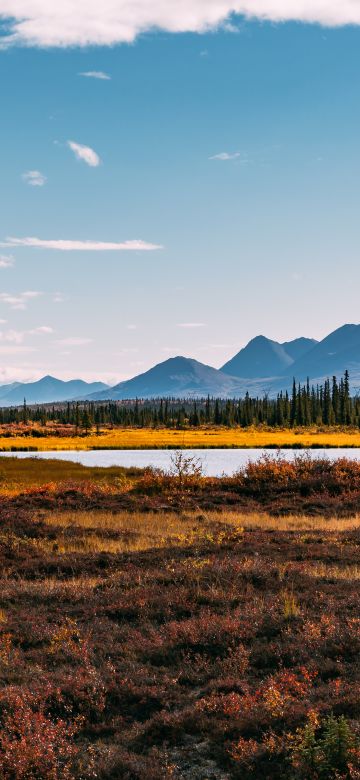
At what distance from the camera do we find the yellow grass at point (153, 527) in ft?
70.6

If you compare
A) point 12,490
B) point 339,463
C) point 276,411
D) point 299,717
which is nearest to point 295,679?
point 299,717

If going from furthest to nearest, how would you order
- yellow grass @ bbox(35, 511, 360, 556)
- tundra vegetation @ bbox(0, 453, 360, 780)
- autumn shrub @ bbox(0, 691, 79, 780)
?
yellow grass @ bbox(35, 511, 360, 556)
tundra vegetation @ bbox(0, 453, 360, 780)
autumn shrub @ bbox(0, 691, 79, 780)

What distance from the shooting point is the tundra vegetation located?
7.99 meters

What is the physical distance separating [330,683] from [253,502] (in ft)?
78.3

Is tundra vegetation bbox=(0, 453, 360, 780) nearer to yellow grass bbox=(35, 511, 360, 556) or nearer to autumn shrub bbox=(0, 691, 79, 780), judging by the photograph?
autumn shrub bbox=(0, 691, 79, 780)

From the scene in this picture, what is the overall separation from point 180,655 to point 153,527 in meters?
14.5

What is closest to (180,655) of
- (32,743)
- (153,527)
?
(32,743)

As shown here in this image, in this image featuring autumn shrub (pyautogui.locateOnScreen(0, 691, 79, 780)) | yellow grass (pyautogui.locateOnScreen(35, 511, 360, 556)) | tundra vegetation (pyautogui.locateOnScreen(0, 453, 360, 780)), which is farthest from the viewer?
yellow grass (pyautogui.locateOnScreen(35, 511, 360, 556))

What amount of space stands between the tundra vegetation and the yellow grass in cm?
17

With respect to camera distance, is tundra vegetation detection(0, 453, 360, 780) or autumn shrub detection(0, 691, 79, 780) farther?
tundra vegetation detection(0, 453, 360, 780)

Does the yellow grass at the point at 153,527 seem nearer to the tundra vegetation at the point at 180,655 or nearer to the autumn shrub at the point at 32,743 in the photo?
the tundra vegetation at the point at 180,655

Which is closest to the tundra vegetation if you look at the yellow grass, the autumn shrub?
the autumn shrub

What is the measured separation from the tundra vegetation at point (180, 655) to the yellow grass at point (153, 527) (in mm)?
170

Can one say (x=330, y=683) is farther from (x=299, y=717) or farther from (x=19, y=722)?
(x=19, y=722)
